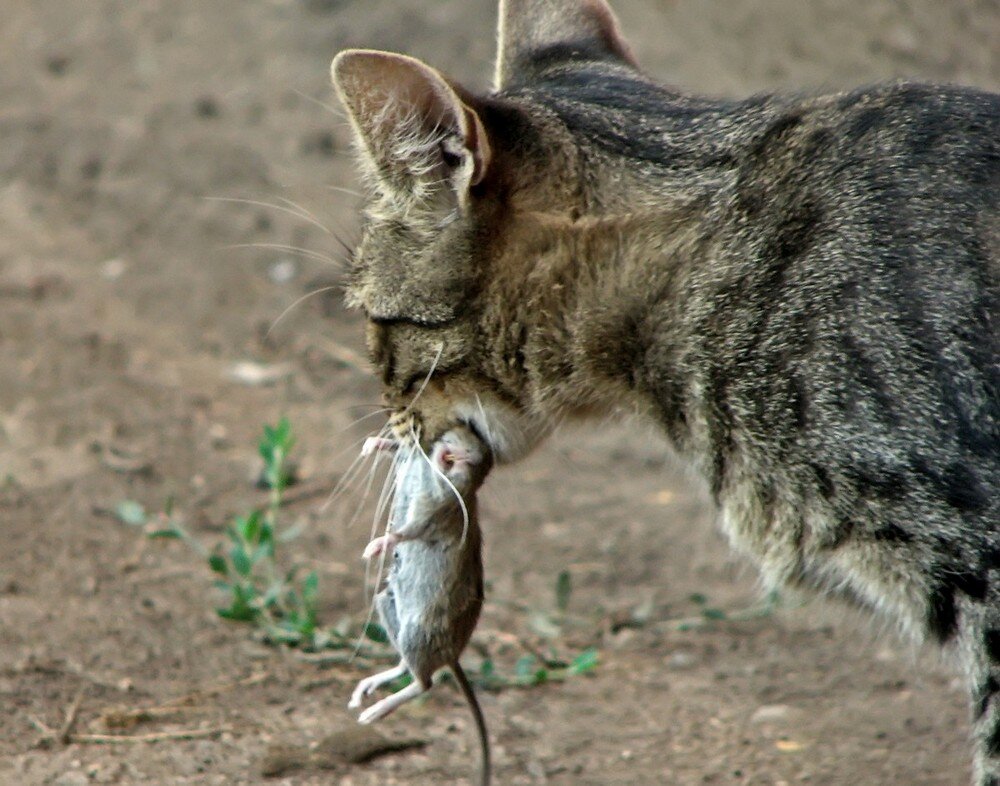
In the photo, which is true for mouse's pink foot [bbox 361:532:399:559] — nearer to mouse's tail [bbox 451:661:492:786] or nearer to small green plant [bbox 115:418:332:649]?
mouse's tail [bbox 451:661:492:786]

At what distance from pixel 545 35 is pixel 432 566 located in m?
1.51

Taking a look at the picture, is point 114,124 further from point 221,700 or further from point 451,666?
point 451,666

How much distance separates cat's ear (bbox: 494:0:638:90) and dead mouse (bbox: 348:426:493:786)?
42.6 inches

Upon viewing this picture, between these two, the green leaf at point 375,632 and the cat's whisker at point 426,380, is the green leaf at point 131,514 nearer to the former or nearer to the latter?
the green leaf at point 375,632

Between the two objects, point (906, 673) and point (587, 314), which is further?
point (906, 673)

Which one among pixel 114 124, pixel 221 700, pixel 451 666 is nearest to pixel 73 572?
pixel 221 700

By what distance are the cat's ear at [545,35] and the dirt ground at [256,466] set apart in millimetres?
528

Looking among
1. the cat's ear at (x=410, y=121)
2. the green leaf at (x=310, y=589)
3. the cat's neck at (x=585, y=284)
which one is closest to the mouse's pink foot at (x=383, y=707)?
the cat's neck at (x=585, y=284)

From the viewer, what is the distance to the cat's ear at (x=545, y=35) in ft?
12.9

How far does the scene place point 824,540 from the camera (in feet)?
10.3

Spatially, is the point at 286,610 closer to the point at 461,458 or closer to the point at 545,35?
the point at 461,458

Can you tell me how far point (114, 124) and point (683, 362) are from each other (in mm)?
5098

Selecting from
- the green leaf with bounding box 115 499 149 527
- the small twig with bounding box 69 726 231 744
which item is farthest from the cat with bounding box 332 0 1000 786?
the green leaf with bounding box 115 499 149 527

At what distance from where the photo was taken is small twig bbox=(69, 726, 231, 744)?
3652 mm
